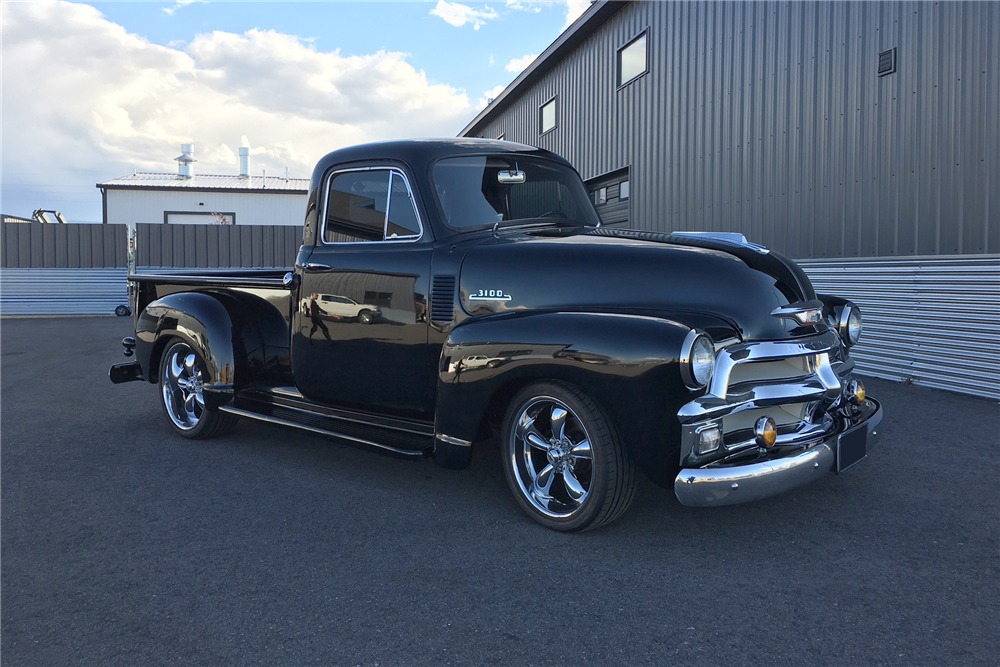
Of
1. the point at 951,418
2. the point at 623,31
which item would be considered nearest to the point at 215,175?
the point at 623,31

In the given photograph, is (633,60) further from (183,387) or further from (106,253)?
(106,253)

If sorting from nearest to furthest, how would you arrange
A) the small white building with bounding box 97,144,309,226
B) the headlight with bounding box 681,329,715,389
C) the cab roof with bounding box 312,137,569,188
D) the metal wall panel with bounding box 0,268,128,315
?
the headlight with bounding box 681,329,715,389 → the cab roof with bounding box 312,137,569,188 → the metal wall panel with bounding box 0,268,128,315 → the small white building with bounding box 97,144,309,226

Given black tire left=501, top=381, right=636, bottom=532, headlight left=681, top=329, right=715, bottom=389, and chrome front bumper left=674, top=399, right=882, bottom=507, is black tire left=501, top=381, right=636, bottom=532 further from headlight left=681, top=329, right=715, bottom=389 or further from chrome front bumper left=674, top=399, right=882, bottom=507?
headlight left=681, top=329, right=715, bottom=389

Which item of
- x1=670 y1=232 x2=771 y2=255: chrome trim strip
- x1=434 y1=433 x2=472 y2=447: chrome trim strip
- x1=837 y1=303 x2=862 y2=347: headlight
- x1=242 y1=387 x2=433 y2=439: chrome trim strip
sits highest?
x1=670 y1=232 x2=771 y2=255: chrome trim strip

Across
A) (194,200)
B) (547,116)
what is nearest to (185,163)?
(194,200)

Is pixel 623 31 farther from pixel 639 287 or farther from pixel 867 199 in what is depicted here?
pixel 639 287

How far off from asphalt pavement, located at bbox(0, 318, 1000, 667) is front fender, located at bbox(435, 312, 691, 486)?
0.48 metres

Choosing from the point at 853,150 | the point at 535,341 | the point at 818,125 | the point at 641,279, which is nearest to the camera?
the point at 535,341

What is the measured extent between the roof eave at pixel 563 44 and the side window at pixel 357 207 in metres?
10.9

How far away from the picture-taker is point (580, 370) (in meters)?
3.23

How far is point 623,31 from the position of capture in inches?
547

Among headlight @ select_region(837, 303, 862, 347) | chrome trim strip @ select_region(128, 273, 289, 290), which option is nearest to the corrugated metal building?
headlight @ select_region(837, 303, 862, 347)

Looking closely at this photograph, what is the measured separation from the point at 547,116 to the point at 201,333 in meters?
14.1

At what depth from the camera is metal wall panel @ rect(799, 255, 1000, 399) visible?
21.6ft
